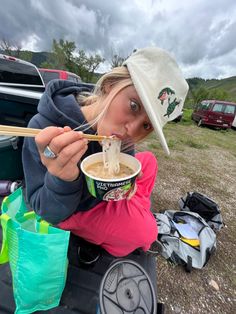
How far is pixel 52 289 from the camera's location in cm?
117

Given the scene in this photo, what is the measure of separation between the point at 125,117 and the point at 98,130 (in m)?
0.18

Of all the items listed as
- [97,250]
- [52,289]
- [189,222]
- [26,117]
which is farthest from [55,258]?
[26,117]

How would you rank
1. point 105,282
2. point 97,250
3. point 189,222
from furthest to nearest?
point 189,222
point 97,250
point 105,282

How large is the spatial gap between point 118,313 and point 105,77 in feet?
4.16

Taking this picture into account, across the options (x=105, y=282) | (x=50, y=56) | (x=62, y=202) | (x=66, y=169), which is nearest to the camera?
(x=66, y=169)

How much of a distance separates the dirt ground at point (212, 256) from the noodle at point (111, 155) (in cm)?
147

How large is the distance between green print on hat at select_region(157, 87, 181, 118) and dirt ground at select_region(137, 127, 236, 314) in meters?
1.66

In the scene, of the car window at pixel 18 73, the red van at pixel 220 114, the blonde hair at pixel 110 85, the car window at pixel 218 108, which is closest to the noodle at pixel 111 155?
the blonde hair at pixel 110 85

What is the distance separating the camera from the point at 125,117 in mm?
1094

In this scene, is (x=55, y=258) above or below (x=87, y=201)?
below

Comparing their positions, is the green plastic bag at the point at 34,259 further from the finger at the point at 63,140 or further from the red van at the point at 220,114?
the red van at the point at 220,114

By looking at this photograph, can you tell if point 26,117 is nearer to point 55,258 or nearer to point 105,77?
point 105,77

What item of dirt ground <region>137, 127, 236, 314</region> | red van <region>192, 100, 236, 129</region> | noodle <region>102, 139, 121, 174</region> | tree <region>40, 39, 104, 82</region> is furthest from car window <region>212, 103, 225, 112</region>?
tree <region>40, 39, 104, 82</region>

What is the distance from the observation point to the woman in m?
0.88
